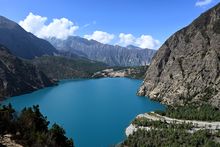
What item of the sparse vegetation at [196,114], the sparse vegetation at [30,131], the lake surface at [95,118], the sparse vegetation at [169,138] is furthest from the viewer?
the sparse vegetation at [196,114]

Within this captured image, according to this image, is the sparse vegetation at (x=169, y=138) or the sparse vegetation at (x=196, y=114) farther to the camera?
the sparse vegetation at (x=196, y=114)

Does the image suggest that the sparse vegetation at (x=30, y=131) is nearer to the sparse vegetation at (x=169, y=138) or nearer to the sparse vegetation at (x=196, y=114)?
the sparse vegetation at (x=169, y=138)

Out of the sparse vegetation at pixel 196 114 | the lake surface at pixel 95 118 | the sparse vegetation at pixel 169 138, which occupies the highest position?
the sparse vegetation at pixel 196 114

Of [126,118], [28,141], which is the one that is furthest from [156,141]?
[126,118]

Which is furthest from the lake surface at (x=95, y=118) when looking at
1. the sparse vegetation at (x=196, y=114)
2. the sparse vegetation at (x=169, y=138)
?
the sparse vegetation at (x=196, y=114)

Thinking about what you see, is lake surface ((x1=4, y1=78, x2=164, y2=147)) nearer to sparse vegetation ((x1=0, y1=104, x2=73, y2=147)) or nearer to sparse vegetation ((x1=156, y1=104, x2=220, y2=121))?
sparse vegetation ((x1=156, y1=104, x2=220, y2=121))

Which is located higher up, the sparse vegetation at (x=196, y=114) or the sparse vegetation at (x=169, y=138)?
the sparse vegetation at (x=196, y=114)

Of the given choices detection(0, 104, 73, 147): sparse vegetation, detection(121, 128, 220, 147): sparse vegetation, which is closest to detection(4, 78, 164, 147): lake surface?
detection(121, 128, 220, 147): sparse vegetation

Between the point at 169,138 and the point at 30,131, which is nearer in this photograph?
the point at 30,131

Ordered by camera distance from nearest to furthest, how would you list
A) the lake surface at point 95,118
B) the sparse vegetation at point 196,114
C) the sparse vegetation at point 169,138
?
the sparse vegetation at point 169,138, the lake surface at point 95,118, the sparse vegetation at point 196,114

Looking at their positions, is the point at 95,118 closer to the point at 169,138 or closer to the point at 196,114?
the point at 196,114

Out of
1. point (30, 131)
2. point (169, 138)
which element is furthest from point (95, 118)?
point (30, 131)
